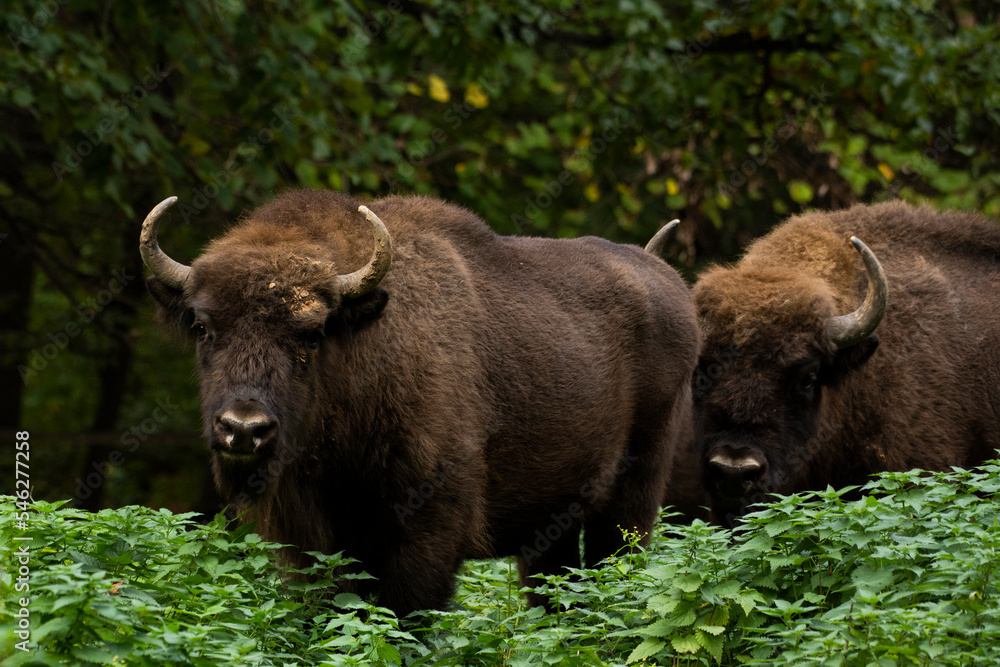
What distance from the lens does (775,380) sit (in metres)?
7.26

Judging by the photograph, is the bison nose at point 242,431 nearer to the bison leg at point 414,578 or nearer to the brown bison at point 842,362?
the bison leg at point 414,578

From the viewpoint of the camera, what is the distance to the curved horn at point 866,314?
23.8 feet

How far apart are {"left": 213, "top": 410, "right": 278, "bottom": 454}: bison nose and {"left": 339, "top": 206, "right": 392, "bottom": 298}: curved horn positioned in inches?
35.3

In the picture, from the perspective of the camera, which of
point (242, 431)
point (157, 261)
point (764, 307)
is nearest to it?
point (242, 431)

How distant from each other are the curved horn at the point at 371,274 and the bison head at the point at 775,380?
9.16 ft

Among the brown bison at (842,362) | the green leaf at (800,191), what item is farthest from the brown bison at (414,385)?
the green leaf at (800,191)

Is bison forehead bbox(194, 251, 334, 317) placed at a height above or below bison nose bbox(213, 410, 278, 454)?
above

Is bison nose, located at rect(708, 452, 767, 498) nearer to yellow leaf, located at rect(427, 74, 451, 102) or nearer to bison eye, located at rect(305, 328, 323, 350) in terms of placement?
bison eye, located at rect(305, 328, 323, 350)

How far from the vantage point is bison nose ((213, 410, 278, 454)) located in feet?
16.2

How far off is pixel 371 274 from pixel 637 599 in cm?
218

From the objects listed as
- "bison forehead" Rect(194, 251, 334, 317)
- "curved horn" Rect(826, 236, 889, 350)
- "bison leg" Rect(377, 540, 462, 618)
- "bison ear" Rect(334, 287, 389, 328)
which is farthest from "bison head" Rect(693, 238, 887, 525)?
"bison forehead" Rect(194, 251, 334, 317)

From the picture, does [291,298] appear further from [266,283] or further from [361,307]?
[361,307]

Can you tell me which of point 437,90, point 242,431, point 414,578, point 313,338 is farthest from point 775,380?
point 437,90

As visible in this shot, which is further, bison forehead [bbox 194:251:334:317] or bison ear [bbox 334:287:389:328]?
bison ear [bbox 334:287:389:328]
